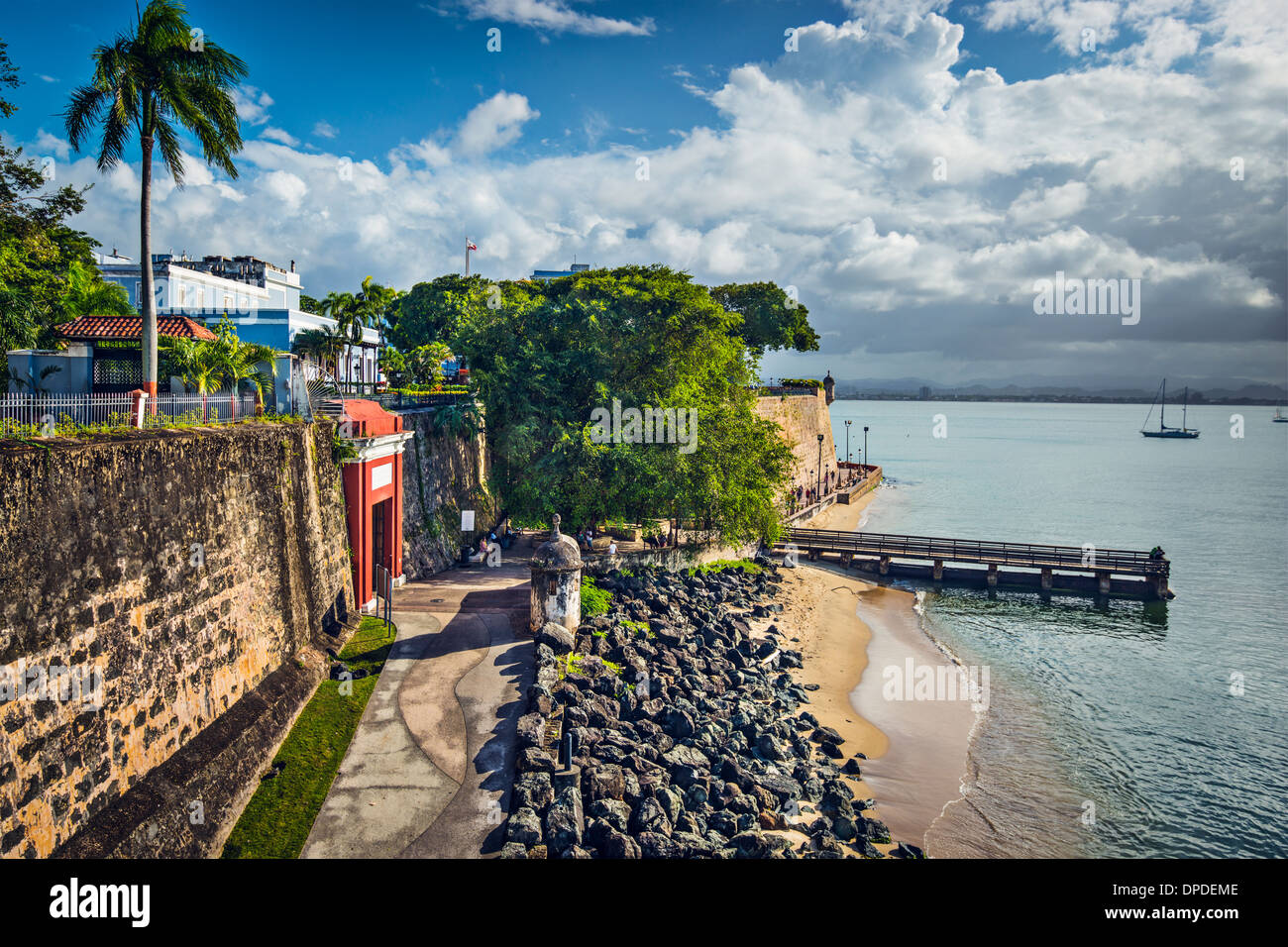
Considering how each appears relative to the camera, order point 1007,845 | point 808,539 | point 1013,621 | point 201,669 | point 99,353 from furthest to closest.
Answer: point 808,539
point 1013,621
point 99,353
point 1007,845
point 201,669

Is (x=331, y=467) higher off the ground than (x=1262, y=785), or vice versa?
(x=331, y=467)

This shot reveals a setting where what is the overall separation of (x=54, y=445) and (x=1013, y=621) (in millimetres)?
A: 37325

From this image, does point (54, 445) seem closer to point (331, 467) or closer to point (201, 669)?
point (201, 669)

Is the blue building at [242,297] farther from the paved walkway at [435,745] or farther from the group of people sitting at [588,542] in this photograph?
the paved walkway at [435,745]

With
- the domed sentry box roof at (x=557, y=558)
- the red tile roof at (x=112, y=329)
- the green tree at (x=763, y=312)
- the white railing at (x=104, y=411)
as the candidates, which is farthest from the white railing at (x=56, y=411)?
the green tree at (x=763, y=312)

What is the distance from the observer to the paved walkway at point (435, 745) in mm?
12211

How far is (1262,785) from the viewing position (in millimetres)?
20984

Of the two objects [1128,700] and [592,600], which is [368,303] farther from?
[1128,700]

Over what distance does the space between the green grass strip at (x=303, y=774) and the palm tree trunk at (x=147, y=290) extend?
781 cm

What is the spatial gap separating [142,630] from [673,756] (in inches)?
421

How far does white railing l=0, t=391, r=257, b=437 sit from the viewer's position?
1143cm

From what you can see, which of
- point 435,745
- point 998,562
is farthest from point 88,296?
point 998,562

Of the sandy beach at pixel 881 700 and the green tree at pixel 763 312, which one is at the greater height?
the green tree at pixel 763 312
